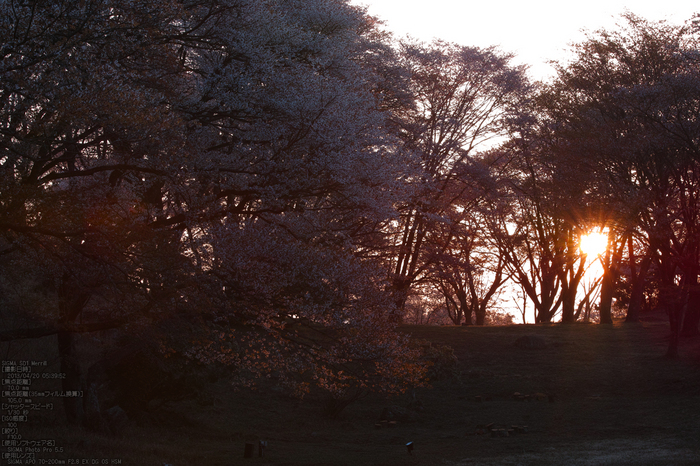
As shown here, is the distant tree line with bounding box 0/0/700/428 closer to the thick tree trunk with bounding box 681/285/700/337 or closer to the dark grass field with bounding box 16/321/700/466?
the dark grass field with bounding box 16/321/700/466

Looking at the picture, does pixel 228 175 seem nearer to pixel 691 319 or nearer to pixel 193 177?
pixel 193 177

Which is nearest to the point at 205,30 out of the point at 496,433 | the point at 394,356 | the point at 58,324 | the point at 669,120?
the point at 58,324

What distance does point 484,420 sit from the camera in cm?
1853

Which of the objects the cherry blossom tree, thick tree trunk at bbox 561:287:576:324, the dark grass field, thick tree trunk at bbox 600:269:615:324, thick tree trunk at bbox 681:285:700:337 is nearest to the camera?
the cherry blossom tree

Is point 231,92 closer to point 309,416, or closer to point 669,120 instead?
point 309,416

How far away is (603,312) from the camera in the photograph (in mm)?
36625

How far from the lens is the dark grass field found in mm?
13156

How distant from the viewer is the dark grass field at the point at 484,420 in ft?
43.2

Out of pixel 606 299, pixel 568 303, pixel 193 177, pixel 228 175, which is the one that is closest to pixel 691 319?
pixel 606 299

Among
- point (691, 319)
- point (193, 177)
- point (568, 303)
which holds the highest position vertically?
point (193, 177)

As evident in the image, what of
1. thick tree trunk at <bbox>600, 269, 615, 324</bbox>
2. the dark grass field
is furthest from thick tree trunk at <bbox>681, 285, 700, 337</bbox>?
thick tree trunk at <bbox>600, 269, 615, 324</bbox>

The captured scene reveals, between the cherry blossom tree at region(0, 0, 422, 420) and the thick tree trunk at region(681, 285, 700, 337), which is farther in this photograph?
the thick tree trunk at region(681, 285, 700, 337)

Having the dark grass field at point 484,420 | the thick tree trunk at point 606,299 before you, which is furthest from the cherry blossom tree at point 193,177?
the thick tree trunk at point 606,299

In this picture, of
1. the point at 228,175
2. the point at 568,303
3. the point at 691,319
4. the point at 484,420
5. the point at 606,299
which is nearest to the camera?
the point at 228,175
